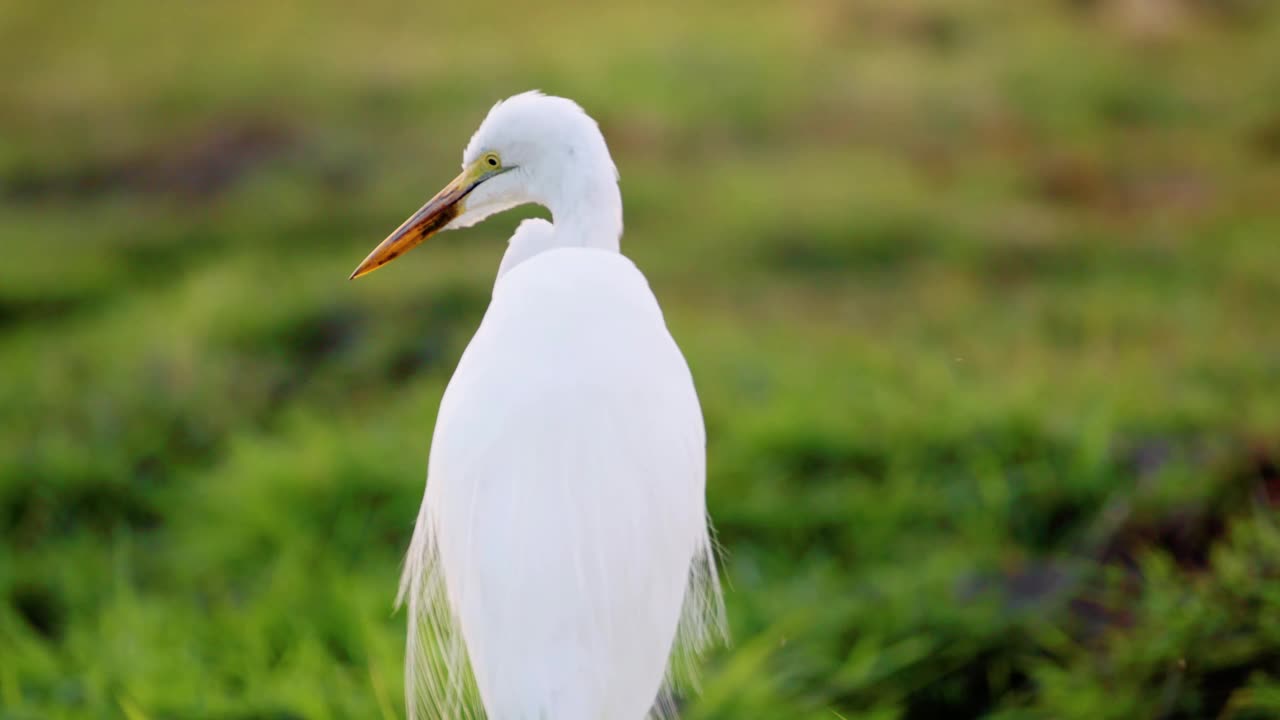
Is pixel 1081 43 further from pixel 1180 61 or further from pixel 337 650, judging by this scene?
pixel 337 650

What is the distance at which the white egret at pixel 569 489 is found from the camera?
1171mm

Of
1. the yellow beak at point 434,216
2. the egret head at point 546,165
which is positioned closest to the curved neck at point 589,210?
the egret head at point 546,165

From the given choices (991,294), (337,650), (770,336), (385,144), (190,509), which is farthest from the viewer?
(385,144)

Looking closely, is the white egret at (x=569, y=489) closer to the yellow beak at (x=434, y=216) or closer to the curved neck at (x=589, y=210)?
the curved neck at (x=589, y=210)

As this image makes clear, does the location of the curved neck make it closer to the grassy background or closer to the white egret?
the white egret

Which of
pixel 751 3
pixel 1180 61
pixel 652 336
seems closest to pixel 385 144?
pixel 751 3

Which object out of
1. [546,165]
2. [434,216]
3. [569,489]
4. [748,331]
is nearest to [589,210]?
[546,165]

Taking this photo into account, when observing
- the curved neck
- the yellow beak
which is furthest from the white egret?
the yellow beak

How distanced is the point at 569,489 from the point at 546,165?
0.41 meters

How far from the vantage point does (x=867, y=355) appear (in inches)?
139

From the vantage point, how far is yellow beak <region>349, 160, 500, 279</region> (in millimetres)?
1509

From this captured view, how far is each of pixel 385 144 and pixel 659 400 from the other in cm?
471

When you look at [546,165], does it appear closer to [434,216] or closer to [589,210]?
[589,210]

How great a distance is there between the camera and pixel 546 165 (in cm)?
144
